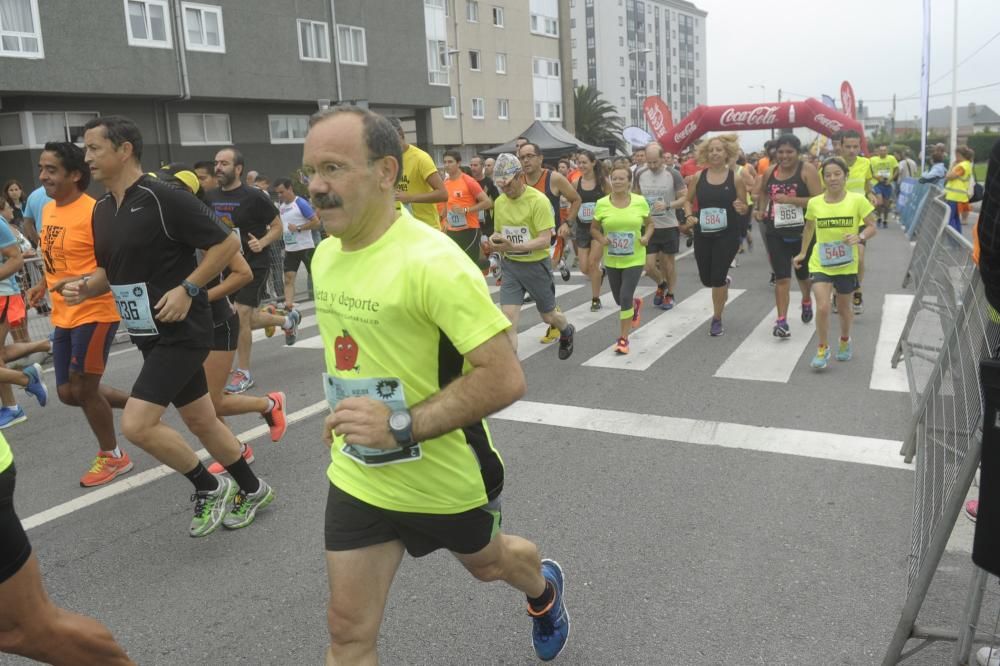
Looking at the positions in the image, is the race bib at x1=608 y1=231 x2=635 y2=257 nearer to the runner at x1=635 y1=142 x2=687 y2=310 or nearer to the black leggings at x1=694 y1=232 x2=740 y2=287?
the black leggings at x1=694 y1=232 x2=740 y2=287

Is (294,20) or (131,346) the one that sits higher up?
(294,20)

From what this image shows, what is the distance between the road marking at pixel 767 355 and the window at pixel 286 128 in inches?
969

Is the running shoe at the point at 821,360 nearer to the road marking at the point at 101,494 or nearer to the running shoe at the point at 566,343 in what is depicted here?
the running shoe at the point at 566,343

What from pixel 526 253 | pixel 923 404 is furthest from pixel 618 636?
pixel 526 253

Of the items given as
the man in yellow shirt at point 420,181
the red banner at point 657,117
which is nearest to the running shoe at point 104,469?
the man in yellow shirt at point 420,181

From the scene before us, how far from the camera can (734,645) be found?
10.1ft

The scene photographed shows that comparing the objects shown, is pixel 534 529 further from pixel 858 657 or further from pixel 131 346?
pixel 131 346

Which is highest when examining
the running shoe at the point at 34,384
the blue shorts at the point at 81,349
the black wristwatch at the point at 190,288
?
the black wristwatch at the point at 190,288

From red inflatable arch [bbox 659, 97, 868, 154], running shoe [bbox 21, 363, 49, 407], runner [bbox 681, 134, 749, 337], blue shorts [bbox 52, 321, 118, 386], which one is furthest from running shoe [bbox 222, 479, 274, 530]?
red inflatable arch [bbox 659, 97, 868, 154]

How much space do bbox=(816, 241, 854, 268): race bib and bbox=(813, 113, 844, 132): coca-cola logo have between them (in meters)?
17.1

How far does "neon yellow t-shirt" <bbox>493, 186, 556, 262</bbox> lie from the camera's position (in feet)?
24.2

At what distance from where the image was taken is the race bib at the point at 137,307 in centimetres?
400

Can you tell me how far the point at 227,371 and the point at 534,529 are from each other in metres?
2.17

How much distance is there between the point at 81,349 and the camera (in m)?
4.80
